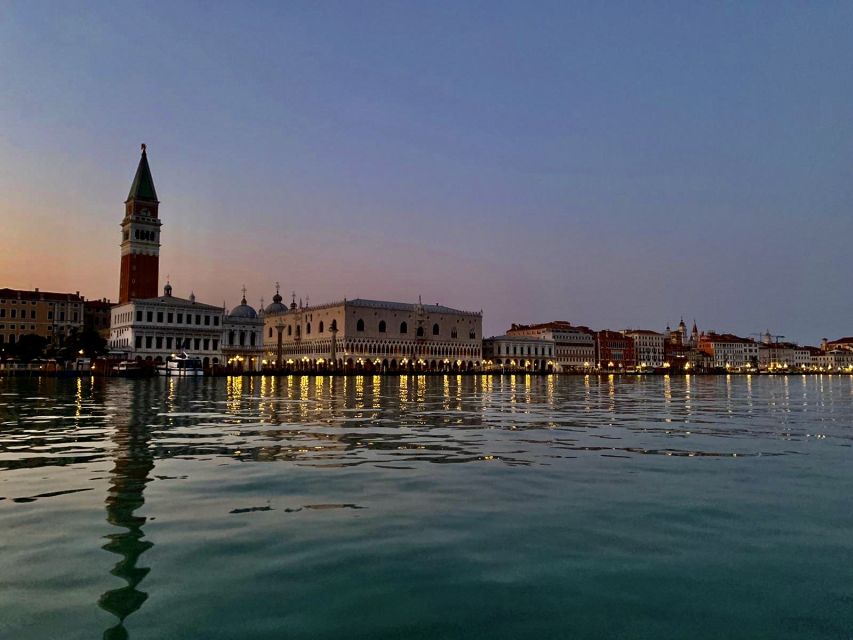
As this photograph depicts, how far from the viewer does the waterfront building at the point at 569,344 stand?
166750mm

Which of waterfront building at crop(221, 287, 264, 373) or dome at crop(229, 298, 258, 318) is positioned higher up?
dome at crop(229, 298, 258, 318)

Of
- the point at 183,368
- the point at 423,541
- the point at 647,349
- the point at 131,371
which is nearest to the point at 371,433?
the point at 423,541

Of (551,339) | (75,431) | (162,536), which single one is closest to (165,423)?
(75,431)

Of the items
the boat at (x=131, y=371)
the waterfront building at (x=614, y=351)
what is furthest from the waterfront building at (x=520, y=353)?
the boat at (x=131, y=371)

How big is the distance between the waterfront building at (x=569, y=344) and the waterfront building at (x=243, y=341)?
67554 mm

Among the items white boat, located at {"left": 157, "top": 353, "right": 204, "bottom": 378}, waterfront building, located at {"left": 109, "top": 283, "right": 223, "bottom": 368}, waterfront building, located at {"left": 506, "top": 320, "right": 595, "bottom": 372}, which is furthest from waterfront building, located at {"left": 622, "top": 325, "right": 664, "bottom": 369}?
white boat, located at {"left": 157, "top": 353, "right": 204, "bottom": 378}

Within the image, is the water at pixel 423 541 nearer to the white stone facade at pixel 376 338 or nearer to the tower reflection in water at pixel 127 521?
the tower reflection in water at pixel 127 521

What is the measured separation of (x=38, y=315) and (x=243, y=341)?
30.4 metres

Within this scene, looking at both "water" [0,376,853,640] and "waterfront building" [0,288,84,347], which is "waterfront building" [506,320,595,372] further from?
"water" [0,376,853,640]

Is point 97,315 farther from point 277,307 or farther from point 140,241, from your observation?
point 277,307

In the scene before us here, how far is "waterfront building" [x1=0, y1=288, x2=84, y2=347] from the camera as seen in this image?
357ft

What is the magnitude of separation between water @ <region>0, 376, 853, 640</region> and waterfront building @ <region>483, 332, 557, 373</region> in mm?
138599

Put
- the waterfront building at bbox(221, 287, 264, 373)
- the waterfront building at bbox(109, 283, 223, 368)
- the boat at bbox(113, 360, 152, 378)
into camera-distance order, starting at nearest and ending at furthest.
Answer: the boat at bbox(113, 360, 152, 378) → the waterfront building at bbox(109, 283, 223, 368) → the waterfront building at bbox(221, 287, 264, 373)

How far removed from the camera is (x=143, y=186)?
385 feet
